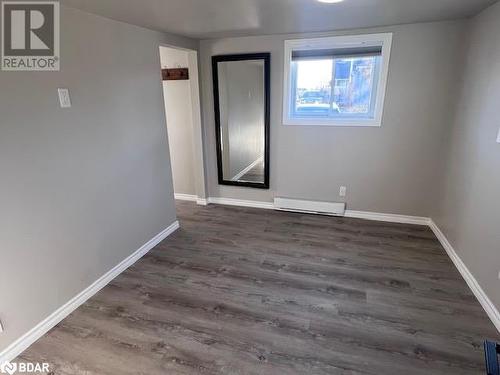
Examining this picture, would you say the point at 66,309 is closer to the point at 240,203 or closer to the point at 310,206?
the point at 240,203

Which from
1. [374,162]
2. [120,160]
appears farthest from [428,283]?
[120,160]

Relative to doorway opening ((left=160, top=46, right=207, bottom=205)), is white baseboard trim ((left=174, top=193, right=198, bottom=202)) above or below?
below

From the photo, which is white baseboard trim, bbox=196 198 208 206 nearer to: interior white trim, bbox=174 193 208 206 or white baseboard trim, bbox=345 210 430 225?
interior white trim, bbox=174 193 208 206

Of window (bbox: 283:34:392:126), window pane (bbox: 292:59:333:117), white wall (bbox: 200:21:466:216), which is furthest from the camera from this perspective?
window pane (bbox: 292:59:333:117)

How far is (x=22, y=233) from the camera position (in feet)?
Result: 5.65

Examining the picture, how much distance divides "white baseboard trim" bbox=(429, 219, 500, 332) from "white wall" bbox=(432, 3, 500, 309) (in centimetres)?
4

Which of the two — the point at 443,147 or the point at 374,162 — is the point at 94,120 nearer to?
the point at 374,162

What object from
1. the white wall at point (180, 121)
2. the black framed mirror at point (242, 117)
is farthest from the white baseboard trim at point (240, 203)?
the white wall at point (180, 121)

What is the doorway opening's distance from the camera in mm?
3656

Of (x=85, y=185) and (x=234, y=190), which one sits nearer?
(x=85, y=185)

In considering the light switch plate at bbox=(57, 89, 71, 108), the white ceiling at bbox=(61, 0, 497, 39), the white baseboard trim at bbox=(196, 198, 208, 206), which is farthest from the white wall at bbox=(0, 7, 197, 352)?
the white baseboard trim at bbox=(196, 198, 208, 206)

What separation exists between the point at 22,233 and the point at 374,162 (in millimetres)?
3274

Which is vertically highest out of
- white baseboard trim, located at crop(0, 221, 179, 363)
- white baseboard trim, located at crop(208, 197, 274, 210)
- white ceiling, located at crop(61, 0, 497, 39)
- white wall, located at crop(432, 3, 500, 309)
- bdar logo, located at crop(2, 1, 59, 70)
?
white ceiling, located at crop(61, 0, 497, 39)

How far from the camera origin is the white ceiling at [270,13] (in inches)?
76.4
